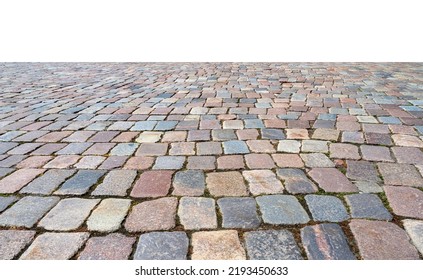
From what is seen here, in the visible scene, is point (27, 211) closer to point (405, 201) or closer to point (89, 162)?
point (89, 162)

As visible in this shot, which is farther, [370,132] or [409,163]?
[370,132]

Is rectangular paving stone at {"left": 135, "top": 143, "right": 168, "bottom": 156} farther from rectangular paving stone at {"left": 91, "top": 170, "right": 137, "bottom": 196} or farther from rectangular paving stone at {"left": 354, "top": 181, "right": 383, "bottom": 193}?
rectangular paving stone at {"left": 354, "top": 181, "right": 383, "bottom": 193}

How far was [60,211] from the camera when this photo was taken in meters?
1.99

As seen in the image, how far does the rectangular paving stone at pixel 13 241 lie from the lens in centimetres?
165

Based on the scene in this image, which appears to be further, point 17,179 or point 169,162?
point 169,162

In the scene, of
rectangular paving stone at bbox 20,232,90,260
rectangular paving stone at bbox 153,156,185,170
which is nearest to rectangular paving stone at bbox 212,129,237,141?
rectangular paving stone at bbox 153,156,185,170

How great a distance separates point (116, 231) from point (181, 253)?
1.42 ft

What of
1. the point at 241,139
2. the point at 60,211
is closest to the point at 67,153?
the point at 60,211

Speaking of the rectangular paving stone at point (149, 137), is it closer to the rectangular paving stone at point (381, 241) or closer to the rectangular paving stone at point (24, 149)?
the rectangular paving stone at point (24, 149)

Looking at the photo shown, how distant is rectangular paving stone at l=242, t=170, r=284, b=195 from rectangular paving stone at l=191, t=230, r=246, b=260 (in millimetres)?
496

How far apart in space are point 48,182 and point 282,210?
67.9 inches

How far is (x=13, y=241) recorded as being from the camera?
1735 millimetres

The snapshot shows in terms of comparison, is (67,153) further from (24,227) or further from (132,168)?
(24,227)

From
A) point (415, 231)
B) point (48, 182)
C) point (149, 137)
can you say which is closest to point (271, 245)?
point (415, 231)
